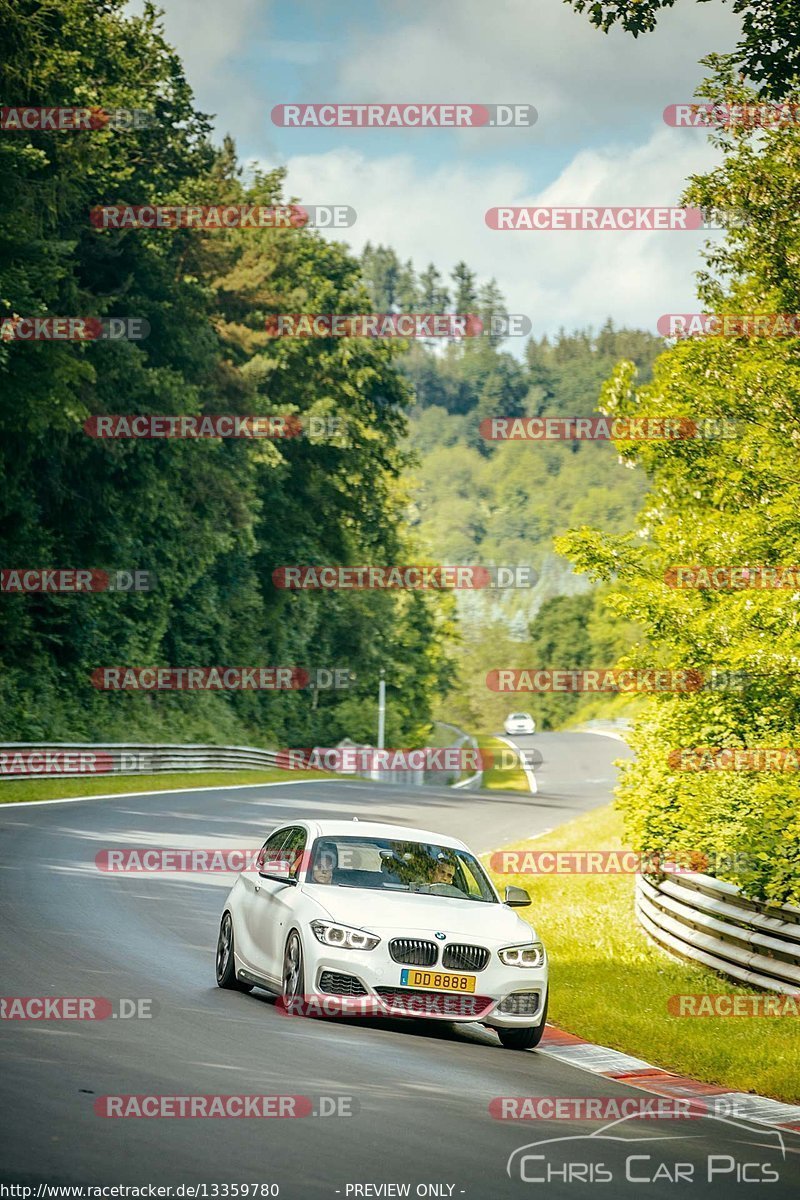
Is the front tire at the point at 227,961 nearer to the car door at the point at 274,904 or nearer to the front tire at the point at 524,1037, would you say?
the car door at the point at 274,904

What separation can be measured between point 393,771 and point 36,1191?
75.0 m

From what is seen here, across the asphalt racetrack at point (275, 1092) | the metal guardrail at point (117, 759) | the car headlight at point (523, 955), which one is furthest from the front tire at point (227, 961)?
the metal guardrail at point (117, 759)

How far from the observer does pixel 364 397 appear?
68.5 meters

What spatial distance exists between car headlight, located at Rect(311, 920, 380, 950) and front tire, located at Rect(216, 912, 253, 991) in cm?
169

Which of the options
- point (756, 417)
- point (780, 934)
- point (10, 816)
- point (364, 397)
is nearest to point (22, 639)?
point (10, 816)

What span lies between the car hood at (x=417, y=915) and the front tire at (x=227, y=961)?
1.43 meters

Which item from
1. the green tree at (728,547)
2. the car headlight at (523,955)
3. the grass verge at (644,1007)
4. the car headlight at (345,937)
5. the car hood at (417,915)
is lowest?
the grass verge at (644,1007)

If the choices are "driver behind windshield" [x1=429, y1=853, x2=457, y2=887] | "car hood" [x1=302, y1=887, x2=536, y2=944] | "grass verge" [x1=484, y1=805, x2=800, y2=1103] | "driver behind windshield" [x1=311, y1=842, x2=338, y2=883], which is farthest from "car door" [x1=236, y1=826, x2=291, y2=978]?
"grass verge" [x1=484, y1=805, x2=800, y2=1103]

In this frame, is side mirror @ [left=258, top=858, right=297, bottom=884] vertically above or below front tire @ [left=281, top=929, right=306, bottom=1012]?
above

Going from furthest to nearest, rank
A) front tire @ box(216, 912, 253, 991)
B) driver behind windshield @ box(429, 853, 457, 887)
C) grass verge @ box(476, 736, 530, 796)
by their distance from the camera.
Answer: grass verge @ box(476, 736, 530, 796) → front tire @ box(216, 912, 253, 991) → driver behind windshield @ box(429, 853, 457, 887)

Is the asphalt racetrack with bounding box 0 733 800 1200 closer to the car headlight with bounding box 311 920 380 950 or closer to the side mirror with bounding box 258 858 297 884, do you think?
the car headlight with bounding box 311 920 380 950

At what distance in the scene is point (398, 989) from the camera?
1127 cm

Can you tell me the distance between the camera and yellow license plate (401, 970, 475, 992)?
11.3 meters

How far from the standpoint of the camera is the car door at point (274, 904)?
1198 centimetres
